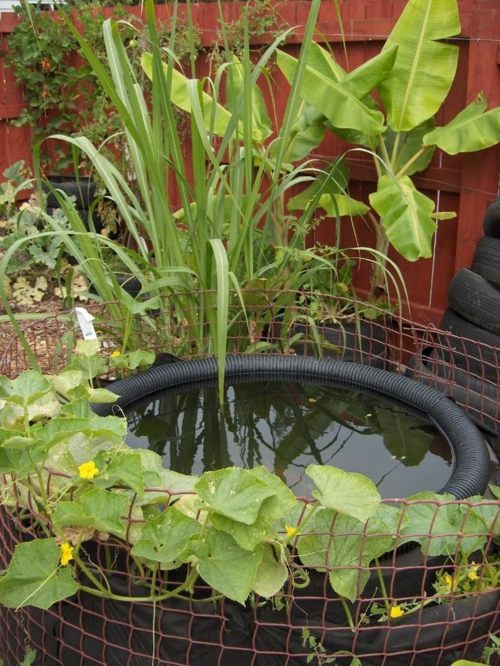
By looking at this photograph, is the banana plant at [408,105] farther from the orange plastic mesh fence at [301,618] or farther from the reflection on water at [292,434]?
the orange plastic mesh fence at [301,618]

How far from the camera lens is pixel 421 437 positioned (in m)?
1.90

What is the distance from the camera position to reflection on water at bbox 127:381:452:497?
1761mm

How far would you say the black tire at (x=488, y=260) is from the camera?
2.66 metres

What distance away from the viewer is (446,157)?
Result: 11.2 feet

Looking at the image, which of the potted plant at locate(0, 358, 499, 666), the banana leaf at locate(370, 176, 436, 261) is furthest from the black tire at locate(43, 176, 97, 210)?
the potted plant at locate(0, 358, 499, 666)

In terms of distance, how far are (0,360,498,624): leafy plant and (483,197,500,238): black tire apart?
167 centimetres

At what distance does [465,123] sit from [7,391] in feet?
7.59

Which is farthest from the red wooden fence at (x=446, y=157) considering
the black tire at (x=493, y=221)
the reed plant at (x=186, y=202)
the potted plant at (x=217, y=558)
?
the potted plant at (x=217, y=558)

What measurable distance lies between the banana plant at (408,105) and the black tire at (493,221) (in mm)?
311

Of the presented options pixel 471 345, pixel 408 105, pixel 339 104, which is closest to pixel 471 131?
pixel 408 105

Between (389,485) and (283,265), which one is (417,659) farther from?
(283,265)

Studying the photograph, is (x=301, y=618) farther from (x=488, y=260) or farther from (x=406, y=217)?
(x=406, y=217)

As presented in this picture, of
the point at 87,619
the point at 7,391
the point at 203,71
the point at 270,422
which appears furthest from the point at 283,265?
the point at 203,71

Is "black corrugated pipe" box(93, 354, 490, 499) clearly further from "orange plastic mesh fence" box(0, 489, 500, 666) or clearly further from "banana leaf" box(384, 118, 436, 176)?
"banana leaf" box(384, 118, 436, 176)
